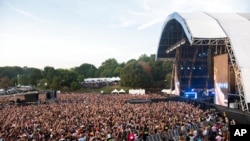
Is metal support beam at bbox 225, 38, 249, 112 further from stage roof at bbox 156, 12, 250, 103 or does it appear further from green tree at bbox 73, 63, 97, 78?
green tree at bbox 73, 63, 97, 78

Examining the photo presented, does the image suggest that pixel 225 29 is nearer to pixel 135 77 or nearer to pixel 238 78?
pixel 238 78

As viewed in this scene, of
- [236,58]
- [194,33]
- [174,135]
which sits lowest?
[174,135]

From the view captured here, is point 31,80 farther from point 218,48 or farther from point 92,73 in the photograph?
point 218,48

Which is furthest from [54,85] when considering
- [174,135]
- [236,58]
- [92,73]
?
[174,135]

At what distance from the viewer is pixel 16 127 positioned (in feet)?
63.4

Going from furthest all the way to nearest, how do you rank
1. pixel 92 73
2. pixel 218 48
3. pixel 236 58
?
pixel 92 73, pixel 218 48, pixel 236 58

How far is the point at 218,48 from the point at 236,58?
9.42 meters

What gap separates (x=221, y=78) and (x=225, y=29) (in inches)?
178

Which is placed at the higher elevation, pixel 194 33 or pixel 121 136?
pixel 194 33

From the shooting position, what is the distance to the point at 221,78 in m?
32.5

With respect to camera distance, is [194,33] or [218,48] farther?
[218,48]

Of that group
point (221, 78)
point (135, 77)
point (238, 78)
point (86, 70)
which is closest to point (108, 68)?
point (86, 70)

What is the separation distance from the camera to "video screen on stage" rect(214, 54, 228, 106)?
31.2 meters

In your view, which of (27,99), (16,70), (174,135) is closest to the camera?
(174,135)
